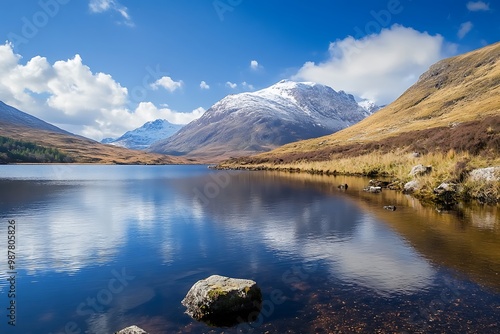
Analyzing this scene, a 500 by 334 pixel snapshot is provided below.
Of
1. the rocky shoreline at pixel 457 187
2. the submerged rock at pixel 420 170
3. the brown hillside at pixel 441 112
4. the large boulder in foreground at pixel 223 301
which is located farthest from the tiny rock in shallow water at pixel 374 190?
the large boulder in foreground at pixel 223 301

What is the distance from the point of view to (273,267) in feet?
53.8

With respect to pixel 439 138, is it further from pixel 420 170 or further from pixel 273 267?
pixel 273 267

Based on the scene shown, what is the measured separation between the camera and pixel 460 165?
112ft

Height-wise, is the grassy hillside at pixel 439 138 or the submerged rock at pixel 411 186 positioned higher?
the grassy hillside at pixel 439 138

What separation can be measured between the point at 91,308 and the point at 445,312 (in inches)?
488

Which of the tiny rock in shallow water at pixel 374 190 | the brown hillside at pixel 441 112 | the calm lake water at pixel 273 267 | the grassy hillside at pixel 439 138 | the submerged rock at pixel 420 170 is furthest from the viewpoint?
the brown hillside at pixel 441 112

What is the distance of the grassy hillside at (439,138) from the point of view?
1494 inches

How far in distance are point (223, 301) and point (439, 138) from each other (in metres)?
57.0

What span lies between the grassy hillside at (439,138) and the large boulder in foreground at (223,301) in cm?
2905

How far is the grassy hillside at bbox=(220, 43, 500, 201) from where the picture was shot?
3794 cm

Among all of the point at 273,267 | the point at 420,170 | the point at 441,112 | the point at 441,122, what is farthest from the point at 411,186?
the point at 441,112

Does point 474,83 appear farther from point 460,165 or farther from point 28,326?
point 28,326

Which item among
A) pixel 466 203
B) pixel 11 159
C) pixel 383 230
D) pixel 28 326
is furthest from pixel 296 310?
pixel 11 159

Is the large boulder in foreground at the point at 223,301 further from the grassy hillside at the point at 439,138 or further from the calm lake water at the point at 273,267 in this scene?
the grassy hillside at the point at 439,138
